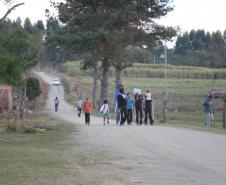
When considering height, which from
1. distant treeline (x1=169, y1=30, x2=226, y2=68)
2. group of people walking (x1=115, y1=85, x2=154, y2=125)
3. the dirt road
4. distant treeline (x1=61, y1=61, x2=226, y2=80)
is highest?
distant treeline (x1=169, y1=30, x2=226, y2=68)

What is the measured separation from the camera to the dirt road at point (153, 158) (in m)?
12.2

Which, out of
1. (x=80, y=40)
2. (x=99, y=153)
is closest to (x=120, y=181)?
(x=99, y=153)

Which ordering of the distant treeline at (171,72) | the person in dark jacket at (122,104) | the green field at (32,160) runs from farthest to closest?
the distant treeline at (171,72)
the person in dark jacket at (122,104)
the green field at (32,160)

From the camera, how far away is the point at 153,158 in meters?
15.4

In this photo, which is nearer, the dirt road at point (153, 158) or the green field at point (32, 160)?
the green field at point (32, 160)

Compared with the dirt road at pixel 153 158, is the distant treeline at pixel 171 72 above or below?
above

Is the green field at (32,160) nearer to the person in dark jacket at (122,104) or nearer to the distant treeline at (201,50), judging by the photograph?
the person in dark jacket at (122,104)

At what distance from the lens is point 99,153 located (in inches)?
650

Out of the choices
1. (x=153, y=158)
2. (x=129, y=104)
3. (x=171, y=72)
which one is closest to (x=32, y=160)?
(x=153, y=158)

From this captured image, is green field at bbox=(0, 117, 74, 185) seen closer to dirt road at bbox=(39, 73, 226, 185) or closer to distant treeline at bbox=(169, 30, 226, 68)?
dirt road at bbox=(39, 73, 226, 185)

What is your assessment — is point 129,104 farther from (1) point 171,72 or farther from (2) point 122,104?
(1) point 171,72

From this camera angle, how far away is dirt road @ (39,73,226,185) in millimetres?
12180

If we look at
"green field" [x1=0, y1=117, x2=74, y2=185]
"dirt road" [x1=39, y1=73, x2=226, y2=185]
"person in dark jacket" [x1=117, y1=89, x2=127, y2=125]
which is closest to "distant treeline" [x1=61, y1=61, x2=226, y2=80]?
"person in dark jacket" [x1=117, y1=89, x2=127, y2=125]

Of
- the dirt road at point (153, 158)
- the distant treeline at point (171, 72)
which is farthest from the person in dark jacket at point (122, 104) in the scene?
the distant treeline at point (171, 72)
